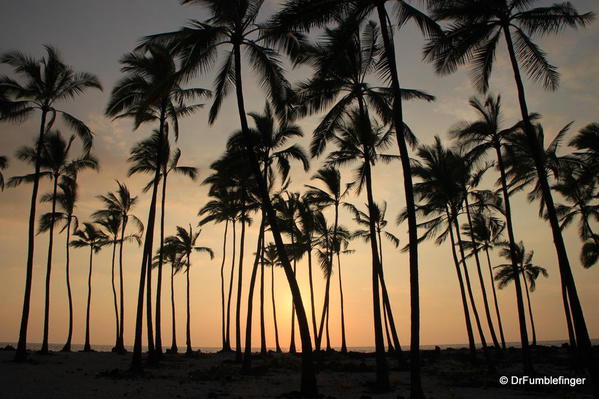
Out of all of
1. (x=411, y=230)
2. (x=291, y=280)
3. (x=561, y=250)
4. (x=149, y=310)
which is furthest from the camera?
(x=149, y=310)

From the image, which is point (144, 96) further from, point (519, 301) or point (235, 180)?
point (519, 301)

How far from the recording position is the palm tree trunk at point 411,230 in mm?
9250

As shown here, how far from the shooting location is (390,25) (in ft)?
38.8

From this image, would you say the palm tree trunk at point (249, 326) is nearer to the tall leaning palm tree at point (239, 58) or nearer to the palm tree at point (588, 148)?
the tall leaning palm tree at point (239, 58)

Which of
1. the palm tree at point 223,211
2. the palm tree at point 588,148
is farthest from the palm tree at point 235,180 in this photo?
the palm tree at point 588,148

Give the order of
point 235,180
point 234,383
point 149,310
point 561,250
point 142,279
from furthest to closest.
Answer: point 235,180, point 149,310, point 142,279, point 234,383, point 561,250

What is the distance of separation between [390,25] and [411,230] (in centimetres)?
629

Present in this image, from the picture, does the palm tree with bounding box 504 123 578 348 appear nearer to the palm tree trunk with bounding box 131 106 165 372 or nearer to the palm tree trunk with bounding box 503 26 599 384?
the palm tree trunk with bounding box 503 26 599 384

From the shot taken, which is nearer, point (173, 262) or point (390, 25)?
point (390, 25)

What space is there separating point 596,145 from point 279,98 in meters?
14.5

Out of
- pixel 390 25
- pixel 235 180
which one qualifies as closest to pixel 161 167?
pixel 235 180

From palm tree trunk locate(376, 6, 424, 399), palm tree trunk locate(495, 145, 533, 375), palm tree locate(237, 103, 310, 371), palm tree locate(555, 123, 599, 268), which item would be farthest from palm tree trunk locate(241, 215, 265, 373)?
palm tree locate(555, 123, 599, 268)

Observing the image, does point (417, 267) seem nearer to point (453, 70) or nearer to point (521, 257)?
point (453, 70)

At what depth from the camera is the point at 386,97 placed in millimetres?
14961
